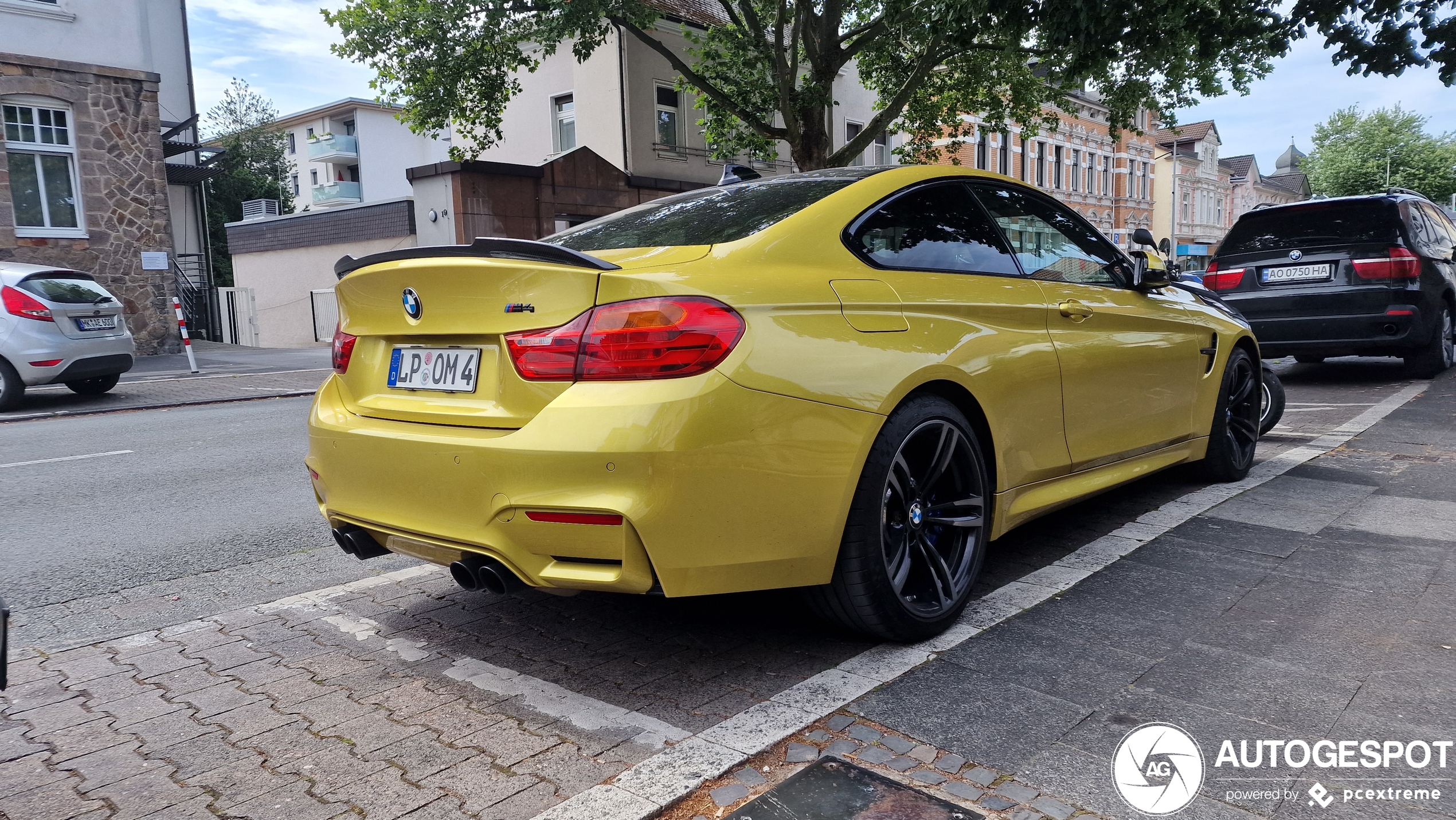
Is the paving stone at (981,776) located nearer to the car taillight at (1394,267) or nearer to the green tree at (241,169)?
the car taillight at (1394,267)

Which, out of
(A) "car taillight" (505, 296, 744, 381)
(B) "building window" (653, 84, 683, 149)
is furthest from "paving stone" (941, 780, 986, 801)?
(B) "building window" (653, 84, 683, 149)

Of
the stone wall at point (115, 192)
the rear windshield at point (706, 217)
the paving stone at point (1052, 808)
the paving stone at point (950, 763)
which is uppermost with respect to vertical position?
the stone wall at point (115, 192)

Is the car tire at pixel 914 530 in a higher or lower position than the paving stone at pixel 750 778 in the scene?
higher

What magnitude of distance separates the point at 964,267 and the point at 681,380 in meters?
1.41

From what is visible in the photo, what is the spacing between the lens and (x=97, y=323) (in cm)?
1188

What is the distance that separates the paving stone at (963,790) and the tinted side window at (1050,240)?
7.06 feet

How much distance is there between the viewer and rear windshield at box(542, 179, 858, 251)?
3107 millimetres

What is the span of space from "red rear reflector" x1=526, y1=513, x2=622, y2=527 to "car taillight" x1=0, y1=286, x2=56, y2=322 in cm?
1131

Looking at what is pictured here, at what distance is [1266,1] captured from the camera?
44.4ft

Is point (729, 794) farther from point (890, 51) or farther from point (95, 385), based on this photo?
point (890, 51)

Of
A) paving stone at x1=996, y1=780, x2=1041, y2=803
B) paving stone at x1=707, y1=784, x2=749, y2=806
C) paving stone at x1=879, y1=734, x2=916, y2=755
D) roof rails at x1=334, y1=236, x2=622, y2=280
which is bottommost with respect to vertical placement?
paving stone at x1=996, y1=780, x2=1041, y2=803

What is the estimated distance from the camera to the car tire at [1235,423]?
515cm

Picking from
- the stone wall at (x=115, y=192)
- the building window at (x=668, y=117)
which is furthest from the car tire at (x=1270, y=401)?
the building window at (x=668, y=117)

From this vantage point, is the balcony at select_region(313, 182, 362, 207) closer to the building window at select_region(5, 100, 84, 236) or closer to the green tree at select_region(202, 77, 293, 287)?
the green tree at select_region(202, 77, 293, 287)
